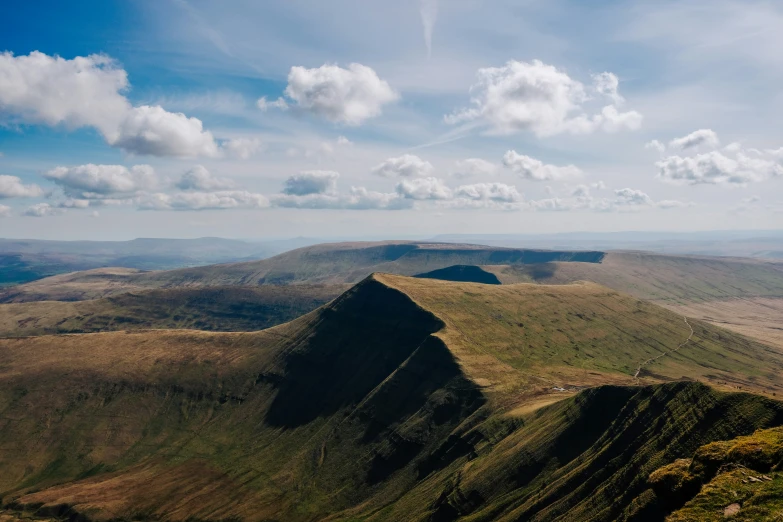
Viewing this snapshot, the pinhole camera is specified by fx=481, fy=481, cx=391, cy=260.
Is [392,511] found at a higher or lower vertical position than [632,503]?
lower

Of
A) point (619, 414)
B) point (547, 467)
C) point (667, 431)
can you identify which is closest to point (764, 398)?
point (667, 431)

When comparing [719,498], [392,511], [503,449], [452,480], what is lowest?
[392,511]

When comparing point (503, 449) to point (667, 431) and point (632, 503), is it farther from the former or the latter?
point (632, 503)

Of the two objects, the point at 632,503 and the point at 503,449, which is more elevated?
Answer: the point at 632,503

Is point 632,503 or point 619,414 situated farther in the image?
point 619,414

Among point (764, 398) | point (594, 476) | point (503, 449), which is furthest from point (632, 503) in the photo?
point (503, 449)

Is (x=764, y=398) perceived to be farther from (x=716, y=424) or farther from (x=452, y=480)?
(x=452, y=480)

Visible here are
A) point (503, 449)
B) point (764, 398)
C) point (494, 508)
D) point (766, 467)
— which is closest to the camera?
point (766, 467)

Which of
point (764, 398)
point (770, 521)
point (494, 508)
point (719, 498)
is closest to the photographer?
point (770, 521)

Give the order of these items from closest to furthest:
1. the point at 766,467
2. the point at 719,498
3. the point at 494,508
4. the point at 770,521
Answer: the point at 770,521 < the point at 719,498 < the point at 766,467 < the point at 494,508
